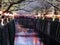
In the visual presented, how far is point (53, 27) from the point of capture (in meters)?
21.8

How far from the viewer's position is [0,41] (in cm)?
874

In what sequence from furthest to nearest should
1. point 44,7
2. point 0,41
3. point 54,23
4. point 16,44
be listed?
point 44,7
point 54,23
point 16,44
point 0,41

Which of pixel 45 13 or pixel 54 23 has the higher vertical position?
pixel 54 23

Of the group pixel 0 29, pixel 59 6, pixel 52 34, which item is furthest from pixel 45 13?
pixel 0 29

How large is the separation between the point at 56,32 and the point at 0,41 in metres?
12.2

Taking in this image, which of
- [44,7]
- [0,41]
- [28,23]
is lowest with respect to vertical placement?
[28,23]

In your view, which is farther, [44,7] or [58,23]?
[44,7]

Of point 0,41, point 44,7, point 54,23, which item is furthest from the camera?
point 44,7

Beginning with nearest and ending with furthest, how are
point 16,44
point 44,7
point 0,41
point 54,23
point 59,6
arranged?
1. point 0,41
2. point 16,44
3. point 54,23
4. point 59,6
5. point 44,7

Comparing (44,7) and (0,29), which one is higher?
(0,29)

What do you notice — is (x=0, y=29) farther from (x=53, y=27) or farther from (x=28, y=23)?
(x=28, y=23)

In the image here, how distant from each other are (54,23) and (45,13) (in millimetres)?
32713

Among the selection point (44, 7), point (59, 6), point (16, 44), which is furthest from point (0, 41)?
point (44, 7)

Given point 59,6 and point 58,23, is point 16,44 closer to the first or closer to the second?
point 58,23
